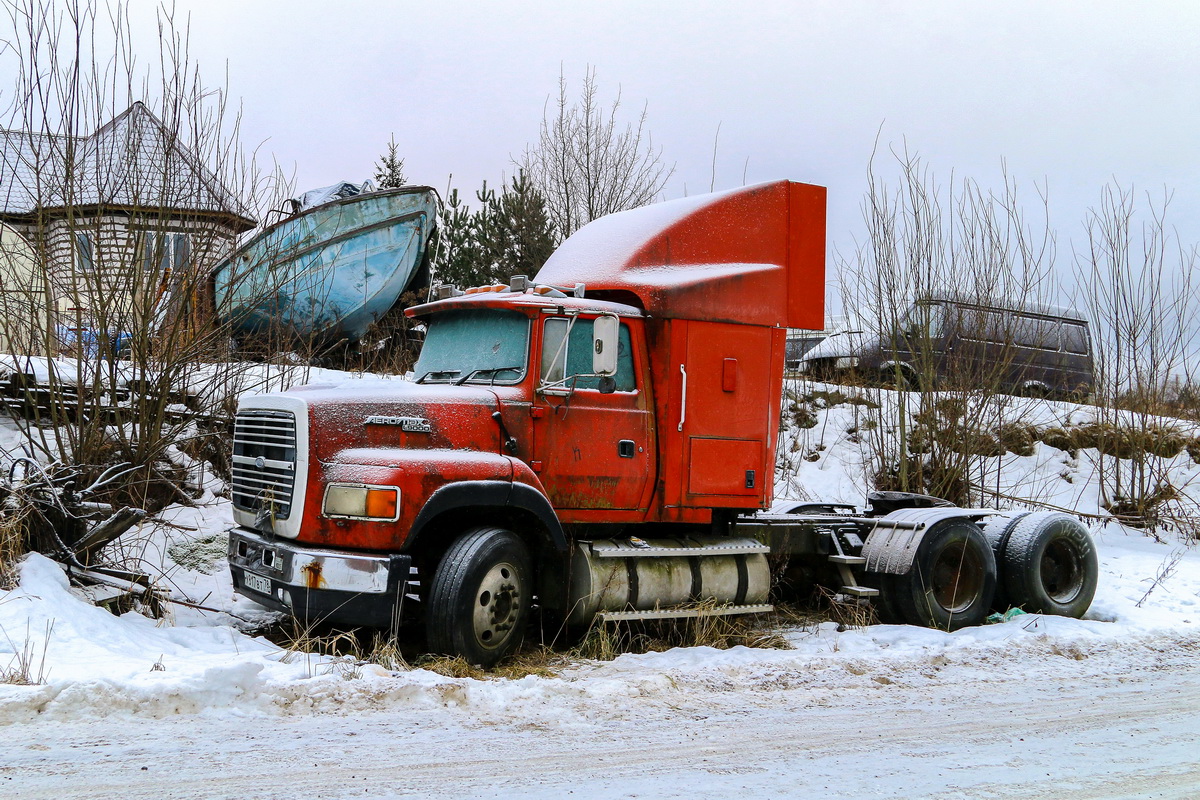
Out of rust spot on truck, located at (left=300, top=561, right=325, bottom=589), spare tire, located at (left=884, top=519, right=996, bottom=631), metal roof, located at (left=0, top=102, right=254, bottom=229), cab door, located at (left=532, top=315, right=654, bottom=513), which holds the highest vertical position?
metal roof, located at (left=0, top=102, right=254, bottom=229)

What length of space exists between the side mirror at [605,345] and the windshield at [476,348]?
22.2 inches

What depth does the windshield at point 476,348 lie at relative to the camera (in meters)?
7.04

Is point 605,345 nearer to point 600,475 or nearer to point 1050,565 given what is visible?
point 600,475

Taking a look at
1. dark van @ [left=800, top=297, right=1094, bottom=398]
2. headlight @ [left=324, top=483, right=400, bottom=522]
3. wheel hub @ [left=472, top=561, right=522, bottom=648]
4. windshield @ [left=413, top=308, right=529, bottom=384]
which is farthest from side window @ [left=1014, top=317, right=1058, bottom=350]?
headlight @ [left=324, top=483, right=400, bottom=522]

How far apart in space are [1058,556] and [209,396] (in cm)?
859

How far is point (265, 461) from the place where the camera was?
6.58m

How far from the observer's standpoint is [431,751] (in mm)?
4535

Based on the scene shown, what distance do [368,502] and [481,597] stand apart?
1.00 meters

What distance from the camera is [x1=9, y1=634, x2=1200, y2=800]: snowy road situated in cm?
409

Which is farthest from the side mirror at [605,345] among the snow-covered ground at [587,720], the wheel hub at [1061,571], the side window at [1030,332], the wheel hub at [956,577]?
the side window at [1030,332]

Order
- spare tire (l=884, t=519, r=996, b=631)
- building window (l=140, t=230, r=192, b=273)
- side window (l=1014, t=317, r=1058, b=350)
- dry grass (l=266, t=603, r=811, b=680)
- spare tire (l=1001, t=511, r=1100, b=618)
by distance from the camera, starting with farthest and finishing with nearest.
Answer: side window (l=1014, t=317, r=1058, b=350), spare tire (l=1001, t=511, r=1100, b=618), spare tire (l=884, t=519, r=996, b=631), building window (l=140, t=230, r=192, b=273), dry grass (l=266, t=603, r=811, b=680)

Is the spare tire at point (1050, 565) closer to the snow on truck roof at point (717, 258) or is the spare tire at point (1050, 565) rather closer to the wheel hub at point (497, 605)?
the snow on truck roof at point (717, 258)

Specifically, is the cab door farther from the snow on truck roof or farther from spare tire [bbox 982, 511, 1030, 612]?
spare tire [bbox 982, 511, 1030, 612]

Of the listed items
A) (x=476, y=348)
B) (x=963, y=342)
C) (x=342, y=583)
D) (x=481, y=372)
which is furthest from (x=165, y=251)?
(x=963, y=342)
